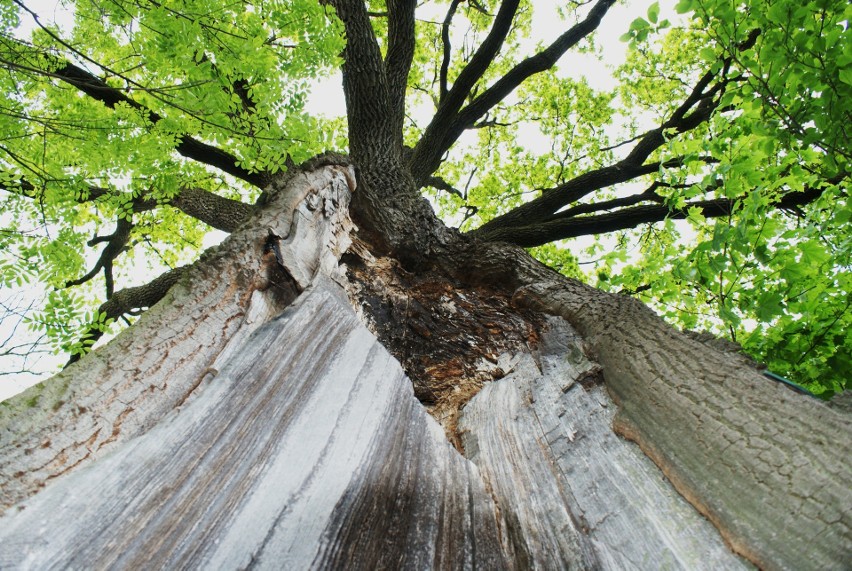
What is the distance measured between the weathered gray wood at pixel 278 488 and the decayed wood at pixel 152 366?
104 millimetres

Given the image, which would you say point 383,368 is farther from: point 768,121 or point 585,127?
point 585,127

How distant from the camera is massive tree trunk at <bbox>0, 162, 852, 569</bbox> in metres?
0.95

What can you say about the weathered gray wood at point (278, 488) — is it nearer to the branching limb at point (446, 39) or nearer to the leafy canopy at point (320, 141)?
the leafy canopy at point (320, 141)

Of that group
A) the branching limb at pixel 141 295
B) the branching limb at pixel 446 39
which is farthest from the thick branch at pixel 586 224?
the branching limb at pixel 446 39

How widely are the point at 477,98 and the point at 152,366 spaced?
17.4 feet

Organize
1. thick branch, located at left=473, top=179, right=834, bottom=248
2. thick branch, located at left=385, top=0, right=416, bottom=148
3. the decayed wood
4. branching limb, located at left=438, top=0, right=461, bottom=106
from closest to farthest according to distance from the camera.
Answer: the decayed wood
thick branch, located at left=473, top=179, right=834, bottom=248
thick branch, located at left=385, top=0, right=416, bottom=148
branching limb, located at left=438, top=0, right=461, bottom=106

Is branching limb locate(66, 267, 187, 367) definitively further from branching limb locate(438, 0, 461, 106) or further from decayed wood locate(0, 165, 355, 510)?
branching limb locate(438, 0, 461, 106)

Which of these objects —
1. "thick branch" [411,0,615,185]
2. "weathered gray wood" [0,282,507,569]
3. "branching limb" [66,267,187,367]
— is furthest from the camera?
"thick branch" [411,0,615,185]

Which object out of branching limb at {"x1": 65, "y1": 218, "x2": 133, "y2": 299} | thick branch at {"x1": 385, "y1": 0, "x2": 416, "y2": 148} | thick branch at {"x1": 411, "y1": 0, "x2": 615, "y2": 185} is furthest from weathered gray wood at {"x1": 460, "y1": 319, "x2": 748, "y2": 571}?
branching limb at {"x1": 65, "y1": 218, "x2": 133, "y2": 299}

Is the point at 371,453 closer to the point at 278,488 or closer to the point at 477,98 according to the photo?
the point at 278,488

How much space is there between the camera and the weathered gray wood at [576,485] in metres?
1.10

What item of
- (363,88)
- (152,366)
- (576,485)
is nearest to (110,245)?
(363,88)

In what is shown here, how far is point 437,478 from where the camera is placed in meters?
1.34

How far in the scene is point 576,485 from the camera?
1348mm
